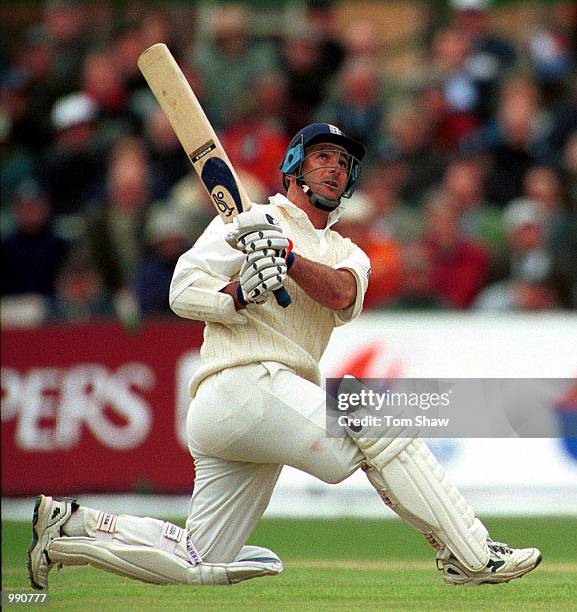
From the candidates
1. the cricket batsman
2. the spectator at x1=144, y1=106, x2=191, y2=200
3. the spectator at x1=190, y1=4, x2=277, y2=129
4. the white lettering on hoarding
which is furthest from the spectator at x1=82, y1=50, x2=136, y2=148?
the cricket batsman

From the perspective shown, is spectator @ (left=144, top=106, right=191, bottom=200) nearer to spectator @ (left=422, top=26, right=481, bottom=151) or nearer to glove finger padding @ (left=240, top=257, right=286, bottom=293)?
spectator @ (left=422, top=26, right=481, bottom=151)

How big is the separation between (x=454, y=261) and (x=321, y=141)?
5.40 m

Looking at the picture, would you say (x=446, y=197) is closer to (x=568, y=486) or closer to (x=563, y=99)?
(x=563, y=99)

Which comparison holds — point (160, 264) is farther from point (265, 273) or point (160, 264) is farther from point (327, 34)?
point (265, 273)

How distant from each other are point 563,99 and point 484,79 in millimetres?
696

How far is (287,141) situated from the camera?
11.5m

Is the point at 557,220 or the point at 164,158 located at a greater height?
the point at 164,158

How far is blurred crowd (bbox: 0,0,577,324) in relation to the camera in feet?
34.4

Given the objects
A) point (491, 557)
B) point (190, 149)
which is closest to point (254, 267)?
point (190, 149)

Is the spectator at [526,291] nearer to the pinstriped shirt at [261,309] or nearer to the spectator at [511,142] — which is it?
the spectator at [511,142]

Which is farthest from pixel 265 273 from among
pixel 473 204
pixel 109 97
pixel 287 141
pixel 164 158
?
pixel 109 97

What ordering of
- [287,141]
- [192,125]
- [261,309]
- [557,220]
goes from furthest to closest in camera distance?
1. [287,141]
2. [557,220]
3. [192,125]
4. [261,309]

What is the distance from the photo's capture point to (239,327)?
515 centimetres

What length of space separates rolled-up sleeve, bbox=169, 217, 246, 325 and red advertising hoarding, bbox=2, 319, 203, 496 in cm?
478
